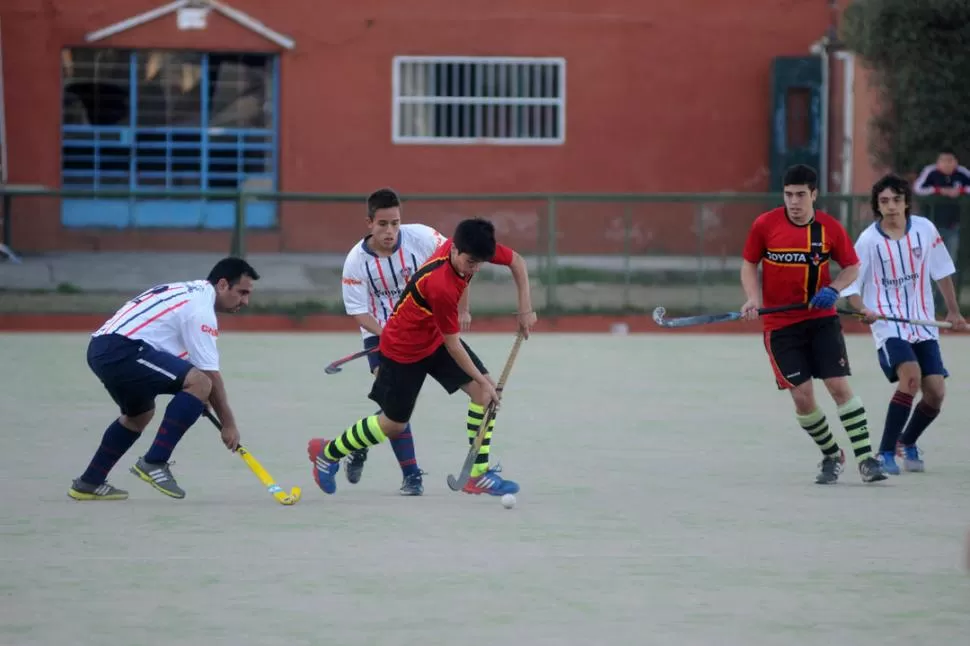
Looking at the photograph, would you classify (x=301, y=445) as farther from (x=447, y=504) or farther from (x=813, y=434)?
(x=813, y=434)

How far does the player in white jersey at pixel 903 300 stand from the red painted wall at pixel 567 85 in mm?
15820

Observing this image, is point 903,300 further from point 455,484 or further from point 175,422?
point 175,422

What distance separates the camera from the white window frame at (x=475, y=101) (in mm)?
24766

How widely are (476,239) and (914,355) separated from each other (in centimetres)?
289

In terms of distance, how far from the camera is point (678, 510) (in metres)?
7.77

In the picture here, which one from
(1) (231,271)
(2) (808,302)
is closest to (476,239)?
(1) (231,271)

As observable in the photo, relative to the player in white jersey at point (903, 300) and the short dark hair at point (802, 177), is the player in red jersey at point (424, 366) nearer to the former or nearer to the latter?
the short dark hair at point (802, 177)

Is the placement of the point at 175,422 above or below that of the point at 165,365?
below

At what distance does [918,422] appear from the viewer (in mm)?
9234

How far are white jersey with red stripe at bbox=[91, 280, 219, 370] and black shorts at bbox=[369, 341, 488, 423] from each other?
768 millimetres

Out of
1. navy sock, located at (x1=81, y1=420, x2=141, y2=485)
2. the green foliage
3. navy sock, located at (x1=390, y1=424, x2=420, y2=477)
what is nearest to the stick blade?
navy sock, located at (x1=390, y1=424, x2=420, y2=477)

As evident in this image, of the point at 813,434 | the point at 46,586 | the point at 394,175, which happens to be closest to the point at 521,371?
the point at 813,434

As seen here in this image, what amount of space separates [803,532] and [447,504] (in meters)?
1.68

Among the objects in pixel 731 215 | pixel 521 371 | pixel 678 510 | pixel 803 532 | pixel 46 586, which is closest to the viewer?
pixel 46 586
